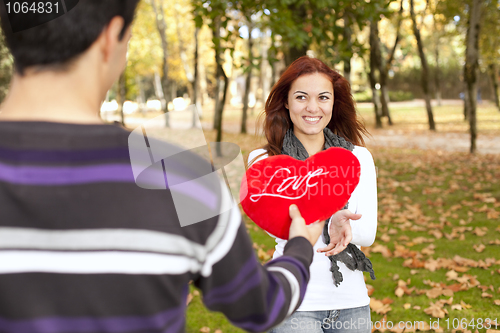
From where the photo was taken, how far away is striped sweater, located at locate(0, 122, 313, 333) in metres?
0.84

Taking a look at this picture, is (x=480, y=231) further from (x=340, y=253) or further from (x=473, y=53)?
(x=473, y=53)

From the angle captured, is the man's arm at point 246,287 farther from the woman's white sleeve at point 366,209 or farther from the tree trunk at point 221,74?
the tree trunk at point 221,74

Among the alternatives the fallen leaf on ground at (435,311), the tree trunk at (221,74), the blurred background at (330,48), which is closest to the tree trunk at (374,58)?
the blurred background at (330,48)

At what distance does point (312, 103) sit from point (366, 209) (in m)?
0.60

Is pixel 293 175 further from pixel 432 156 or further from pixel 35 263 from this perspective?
pixel 432 156

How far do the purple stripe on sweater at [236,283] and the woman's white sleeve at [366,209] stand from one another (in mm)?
1089

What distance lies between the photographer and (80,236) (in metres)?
0.85

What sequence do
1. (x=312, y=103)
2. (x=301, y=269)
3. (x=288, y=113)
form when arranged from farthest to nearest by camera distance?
(x=288, y=113) → (x=312, y=103) → (x=301, y=269)

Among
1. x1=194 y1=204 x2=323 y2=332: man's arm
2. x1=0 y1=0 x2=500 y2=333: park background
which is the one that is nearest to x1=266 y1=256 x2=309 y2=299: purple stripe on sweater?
x1=194 y1=204 x2=323 y2=332: man's arm

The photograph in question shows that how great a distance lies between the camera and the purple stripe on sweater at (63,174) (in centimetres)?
83

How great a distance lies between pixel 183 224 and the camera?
2.89 feet

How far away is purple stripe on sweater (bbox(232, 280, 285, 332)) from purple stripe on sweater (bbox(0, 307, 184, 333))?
23 centimetres

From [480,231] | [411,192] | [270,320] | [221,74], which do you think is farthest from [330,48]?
[221,74]

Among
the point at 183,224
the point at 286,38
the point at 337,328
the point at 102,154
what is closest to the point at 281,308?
the point at 183,224
